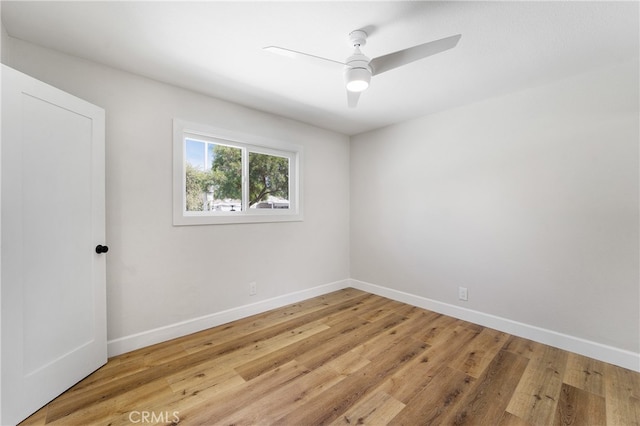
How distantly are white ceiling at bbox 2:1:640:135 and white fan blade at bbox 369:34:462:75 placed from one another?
9.9 inches

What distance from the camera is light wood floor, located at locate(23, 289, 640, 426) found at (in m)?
1.51

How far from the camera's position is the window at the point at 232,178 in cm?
252

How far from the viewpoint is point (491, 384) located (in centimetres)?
179

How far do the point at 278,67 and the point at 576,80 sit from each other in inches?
98.6

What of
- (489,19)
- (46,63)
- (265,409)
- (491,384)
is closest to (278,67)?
(489,19)

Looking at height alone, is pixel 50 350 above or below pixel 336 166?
below

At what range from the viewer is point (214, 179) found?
278 centimetres

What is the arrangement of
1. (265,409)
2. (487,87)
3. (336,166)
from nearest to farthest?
(265,409)
(487,87)
(336,166)

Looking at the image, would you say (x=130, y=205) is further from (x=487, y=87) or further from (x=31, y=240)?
(x=487, y=87)

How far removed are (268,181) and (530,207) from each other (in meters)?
2.75

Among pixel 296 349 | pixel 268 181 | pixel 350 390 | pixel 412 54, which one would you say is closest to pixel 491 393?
pixel 350 390

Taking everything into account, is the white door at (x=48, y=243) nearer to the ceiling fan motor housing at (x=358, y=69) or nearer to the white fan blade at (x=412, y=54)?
the ceiling fan motor housing at (x=358, y=69)

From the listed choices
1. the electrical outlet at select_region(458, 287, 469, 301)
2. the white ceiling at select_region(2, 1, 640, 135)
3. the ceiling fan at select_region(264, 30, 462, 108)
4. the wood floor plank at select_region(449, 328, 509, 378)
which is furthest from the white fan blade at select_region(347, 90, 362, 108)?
the electrical outlet at select_region(458, 287, 469, 301)

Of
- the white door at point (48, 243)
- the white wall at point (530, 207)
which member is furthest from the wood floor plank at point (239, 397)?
the white wall at point (530, 207)
